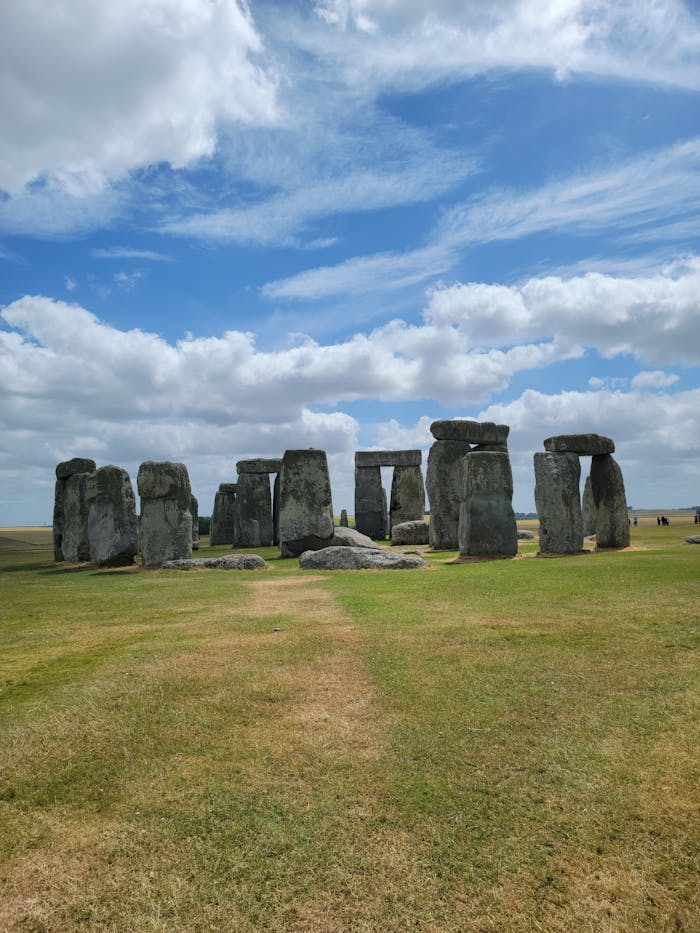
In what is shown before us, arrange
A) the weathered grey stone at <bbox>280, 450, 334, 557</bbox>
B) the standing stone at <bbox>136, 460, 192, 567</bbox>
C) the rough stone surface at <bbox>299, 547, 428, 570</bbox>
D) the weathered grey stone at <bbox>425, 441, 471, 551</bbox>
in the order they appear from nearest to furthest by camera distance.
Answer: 1. the rough stone surface at <bbox>299, 547, 428, 570</bbox>
2. the standing stone at <bbox>136, 460, 192, 567</bbox>
3. the weathered grey stone at <bbox>280, 450, 334, 557</bbox>
4. the weathered grey stone at <bbox>425, 441, 471, 551</bbox>

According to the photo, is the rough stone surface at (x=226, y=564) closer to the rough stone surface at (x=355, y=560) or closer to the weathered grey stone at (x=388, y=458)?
the rough stone surface at (x=355, y=560)

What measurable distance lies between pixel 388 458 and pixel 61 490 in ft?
47.0

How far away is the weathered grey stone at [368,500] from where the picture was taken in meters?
30.6

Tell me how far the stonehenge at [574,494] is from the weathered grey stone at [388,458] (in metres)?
10.6

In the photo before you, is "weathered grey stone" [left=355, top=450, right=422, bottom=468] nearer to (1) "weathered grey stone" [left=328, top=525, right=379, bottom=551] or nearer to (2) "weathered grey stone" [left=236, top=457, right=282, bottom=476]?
(2) "weathered grey stone" [left=236, top=457, right=282, bottom=476]

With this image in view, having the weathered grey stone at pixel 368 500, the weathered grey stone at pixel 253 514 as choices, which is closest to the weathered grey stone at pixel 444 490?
the weathered grey stone at pixel 368 500

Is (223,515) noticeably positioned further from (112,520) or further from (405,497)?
(112,520)

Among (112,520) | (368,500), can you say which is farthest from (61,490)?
(368,500)

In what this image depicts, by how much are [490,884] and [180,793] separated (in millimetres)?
1866

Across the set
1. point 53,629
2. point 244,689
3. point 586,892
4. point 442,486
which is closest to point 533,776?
point 586,892

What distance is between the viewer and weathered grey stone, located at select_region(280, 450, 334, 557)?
19906mm

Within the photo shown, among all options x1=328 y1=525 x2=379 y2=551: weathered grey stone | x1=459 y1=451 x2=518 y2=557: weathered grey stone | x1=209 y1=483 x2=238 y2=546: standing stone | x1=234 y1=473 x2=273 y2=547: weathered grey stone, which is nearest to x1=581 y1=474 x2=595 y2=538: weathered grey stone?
x1=459 y1=451 x2=518 y2=557: weathered grey stone

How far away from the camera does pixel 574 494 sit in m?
18.0

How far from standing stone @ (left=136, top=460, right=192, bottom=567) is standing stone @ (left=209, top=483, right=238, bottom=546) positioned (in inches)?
569
